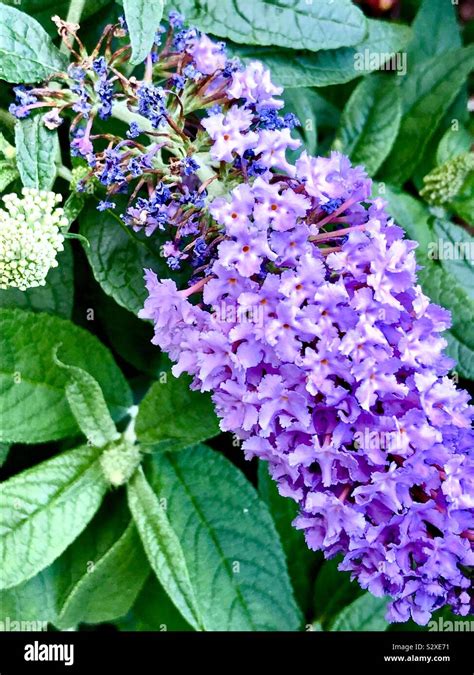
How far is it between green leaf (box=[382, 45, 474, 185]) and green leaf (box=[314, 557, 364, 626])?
79 centimetres

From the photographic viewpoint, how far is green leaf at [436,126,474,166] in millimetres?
1669

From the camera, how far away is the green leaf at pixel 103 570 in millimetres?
1385

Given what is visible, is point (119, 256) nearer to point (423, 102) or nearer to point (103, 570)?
point (103, 570)

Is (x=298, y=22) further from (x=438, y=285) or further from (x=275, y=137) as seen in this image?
(x=438, y=285)

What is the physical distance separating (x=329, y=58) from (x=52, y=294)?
661 mm

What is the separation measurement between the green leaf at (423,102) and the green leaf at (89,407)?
29.9 inches

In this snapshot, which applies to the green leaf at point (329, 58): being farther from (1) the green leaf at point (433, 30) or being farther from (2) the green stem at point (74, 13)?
(2) the green stem at point (74, 13)

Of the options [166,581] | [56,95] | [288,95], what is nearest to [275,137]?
[56,95]

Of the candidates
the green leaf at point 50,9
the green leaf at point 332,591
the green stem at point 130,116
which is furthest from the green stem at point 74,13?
the green leaf at point 332,591

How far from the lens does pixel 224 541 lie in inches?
58.0

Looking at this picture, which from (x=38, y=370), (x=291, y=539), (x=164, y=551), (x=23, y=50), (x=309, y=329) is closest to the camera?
(x=309, y=329)

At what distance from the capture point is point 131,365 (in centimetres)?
172

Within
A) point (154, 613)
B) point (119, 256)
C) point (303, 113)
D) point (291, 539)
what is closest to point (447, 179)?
point (303, 113)

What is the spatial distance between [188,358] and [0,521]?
42cm
